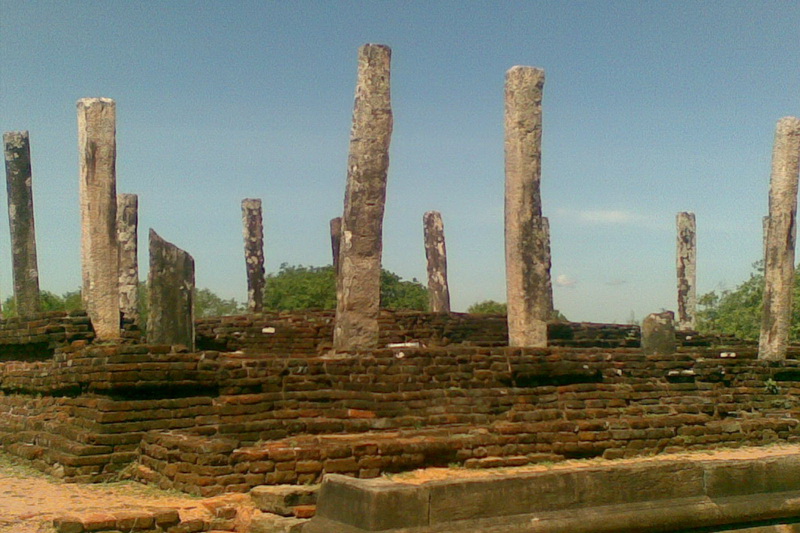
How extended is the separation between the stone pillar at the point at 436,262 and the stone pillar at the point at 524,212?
6.31m

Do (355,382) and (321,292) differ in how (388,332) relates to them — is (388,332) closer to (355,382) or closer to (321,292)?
(355,382)

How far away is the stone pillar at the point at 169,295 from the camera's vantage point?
9.18 metres

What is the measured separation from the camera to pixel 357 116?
1083 cm

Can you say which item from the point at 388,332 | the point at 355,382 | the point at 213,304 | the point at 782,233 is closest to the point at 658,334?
the point at 782,233

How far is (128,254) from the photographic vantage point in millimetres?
14414

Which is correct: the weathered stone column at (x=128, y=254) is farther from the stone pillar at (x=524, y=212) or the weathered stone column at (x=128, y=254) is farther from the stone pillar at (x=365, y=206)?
the stone pillar at (x=524, y=212)

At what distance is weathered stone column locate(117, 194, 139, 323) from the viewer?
45.5ft

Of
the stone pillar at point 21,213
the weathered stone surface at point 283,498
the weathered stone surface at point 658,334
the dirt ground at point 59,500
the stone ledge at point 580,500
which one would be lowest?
the dirt ground at point 59,500

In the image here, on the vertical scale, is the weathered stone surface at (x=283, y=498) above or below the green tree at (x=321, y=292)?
below

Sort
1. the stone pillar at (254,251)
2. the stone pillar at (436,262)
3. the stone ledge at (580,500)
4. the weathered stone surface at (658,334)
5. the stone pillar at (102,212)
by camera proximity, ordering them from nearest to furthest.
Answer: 1. the stone ledge at (580,500)
2. the stone pillar at (102,212)
3. the weathered stone surface at (658,334)
4. the stone pillar at (254,251)
5. the stone pillar at (436,262)

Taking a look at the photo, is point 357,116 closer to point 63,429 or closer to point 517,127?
point 517,127

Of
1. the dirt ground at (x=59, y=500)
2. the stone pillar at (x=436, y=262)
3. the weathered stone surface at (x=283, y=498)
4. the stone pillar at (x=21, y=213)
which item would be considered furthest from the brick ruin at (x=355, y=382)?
the stone pillar at (x=436, y=262)

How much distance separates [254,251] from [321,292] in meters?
8.26

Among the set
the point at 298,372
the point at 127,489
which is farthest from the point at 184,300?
the point at 127,489
